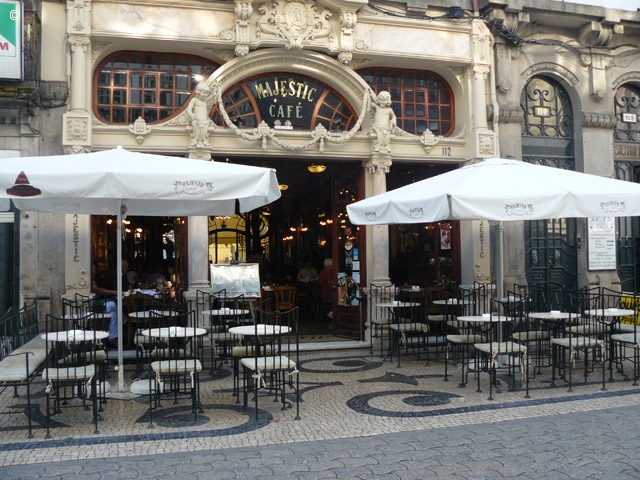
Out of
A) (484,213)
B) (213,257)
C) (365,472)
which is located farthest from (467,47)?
(213,257)

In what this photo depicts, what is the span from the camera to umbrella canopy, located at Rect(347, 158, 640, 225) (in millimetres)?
6914

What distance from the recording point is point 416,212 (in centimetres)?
761

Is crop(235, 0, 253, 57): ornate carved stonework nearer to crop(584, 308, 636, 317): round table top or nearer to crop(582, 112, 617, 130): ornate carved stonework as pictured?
crop(584, 308, 636, 317): round table top

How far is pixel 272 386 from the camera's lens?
7.27 meters

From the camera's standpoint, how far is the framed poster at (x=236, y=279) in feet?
34.8

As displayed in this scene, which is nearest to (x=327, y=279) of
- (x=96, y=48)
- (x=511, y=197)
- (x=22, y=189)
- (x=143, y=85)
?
(x=143, y=85)

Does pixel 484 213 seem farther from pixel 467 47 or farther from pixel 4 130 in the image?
pixel 4 130

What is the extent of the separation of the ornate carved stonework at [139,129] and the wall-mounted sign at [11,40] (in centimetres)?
180

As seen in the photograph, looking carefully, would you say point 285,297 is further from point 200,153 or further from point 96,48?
point 96,48

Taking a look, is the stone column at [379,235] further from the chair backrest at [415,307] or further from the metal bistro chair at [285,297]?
the metal bistro chair at [285,297]

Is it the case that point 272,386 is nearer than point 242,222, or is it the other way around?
point 272,386

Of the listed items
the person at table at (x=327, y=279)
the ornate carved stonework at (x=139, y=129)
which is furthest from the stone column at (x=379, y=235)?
the ornate carved stonework at (x=139, y=129)

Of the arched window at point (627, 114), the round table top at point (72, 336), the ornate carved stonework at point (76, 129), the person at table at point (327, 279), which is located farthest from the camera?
the person at table at point (327, 279)

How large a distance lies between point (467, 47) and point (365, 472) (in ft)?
30.0
